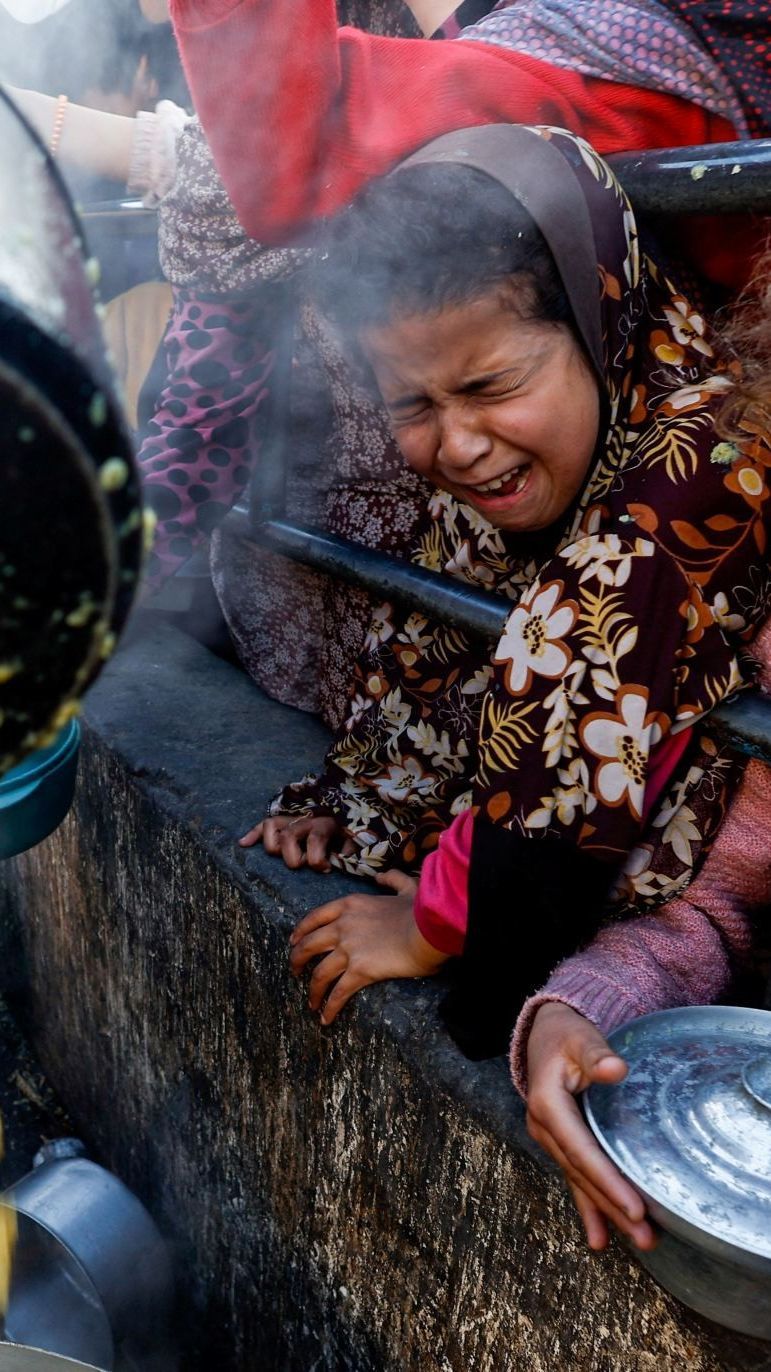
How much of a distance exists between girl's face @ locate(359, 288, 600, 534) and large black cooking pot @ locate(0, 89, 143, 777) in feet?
3.19

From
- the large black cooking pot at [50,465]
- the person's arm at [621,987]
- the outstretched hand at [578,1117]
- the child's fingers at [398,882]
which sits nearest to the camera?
the large black cooking pot at [50,465]

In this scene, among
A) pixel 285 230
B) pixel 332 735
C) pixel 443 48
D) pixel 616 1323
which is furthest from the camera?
pixel 332 735

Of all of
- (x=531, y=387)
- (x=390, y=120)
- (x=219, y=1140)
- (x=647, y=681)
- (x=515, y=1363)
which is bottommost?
(x=219, y=1140)

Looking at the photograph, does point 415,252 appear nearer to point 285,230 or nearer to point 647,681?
point 285,230

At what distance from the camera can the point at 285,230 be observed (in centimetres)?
202

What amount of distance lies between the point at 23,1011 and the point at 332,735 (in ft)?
6.47

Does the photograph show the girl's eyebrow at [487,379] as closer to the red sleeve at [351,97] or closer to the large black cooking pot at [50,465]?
the red sleeve at [351,97]

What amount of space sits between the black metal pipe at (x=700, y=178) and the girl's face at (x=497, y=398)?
0.82 ft

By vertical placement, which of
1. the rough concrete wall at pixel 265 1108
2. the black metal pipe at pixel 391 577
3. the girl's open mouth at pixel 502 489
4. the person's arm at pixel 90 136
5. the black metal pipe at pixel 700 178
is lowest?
the rough concrete wall at pixel 265 1108

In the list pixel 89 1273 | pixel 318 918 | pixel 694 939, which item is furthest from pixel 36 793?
pixel 89 1273

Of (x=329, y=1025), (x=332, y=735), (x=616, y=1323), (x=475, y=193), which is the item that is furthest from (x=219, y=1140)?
(x=475, y=193)

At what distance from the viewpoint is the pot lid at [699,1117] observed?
1107 millimetres

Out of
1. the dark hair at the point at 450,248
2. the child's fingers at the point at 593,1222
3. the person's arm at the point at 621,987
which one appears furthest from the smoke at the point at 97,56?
the child's fingers at the point at 593,1222

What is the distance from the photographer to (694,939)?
1.67m
